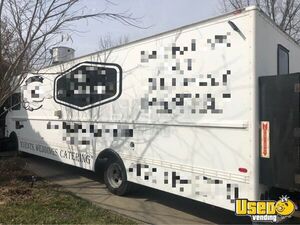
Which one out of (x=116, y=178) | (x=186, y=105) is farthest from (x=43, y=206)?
(x=186, y=105)

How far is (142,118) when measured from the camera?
688 cm

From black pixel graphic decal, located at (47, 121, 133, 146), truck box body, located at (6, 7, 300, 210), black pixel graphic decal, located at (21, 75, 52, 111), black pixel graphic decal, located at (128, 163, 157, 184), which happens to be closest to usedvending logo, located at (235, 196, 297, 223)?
truck box body, located at (6, 7, 300, 210)

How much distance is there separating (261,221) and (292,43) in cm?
314

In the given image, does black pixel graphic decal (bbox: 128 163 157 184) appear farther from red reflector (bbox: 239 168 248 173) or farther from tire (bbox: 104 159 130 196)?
red reflector (bbox: 239 168 248 173)

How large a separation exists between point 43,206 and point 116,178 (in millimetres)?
1698

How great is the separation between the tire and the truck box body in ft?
0.70

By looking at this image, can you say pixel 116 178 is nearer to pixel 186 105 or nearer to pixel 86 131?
pixel 86 131

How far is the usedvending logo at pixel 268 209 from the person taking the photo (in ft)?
16.7

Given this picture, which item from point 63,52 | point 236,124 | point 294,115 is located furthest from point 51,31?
point 294,115

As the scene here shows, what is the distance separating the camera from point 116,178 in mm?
7746

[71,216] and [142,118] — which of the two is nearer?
[71,216]

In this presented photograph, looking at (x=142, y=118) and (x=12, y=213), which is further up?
(x=142, y=118)

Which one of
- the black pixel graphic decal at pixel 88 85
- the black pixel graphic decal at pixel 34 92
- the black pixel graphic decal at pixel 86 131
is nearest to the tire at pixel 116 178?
the black pixel graphic decal at pixel 86 131

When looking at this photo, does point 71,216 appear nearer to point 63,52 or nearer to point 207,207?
point 207,207
